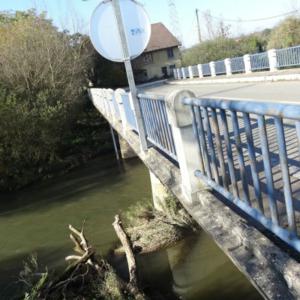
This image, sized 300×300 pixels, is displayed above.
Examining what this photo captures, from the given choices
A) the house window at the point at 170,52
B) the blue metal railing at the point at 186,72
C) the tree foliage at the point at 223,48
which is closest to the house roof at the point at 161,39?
the house window at the point at 170,52

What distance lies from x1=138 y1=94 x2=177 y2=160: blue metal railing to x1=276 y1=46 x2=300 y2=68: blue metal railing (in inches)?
511

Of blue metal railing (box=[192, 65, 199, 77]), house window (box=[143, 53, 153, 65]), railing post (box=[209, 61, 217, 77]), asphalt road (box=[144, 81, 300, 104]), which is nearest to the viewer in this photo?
asphalt road (box=[144, 81, 300, 104])

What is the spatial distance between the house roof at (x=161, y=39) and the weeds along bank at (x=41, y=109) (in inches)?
1114

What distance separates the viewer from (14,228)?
1633 cm

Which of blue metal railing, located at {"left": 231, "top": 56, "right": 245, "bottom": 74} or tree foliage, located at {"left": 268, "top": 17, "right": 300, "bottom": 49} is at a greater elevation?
tree foliage, located at {"left": 268, "top": 17, "right": 300, "bottom": 49}

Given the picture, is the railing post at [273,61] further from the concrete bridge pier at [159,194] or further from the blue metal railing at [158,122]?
the blue metal railing at [158,122]

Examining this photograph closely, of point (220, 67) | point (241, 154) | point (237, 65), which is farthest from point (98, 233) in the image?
point (220, 67)

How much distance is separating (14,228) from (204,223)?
1362 cm

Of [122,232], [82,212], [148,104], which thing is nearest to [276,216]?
[148,104]

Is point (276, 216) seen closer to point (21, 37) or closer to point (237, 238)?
point (237, 238)

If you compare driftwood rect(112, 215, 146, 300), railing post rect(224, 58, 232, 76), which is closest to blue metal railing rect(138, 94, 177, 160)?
driftwood rect(112, 215, 146, 300)

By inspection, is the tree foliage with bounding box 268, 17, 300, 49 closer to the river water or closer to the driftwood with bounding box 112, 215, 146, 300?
the river water

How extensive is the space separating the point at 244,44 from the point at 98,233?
30662mm

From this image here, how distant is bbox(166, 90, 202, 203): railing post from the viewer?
14.2 ft
